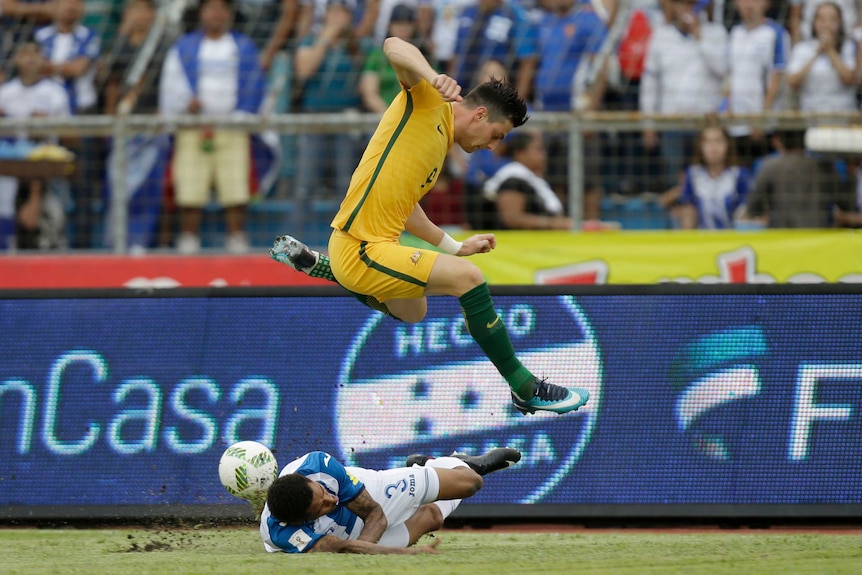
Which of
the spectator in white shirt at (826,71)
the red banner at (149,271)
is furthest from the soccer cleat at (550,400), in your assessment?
the spectator in white shirt at (826,71)

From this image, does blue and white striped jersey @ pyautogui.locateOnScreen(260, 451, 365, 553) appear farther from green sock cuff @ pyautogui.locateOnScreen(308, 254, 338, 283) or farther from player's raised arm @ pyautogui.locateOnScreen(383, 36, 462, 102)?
player's raised arm @ pyautogui.locateOnScreen(383, 36, 462, 102)

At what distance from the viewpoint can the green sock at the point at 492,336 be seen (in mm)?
6840

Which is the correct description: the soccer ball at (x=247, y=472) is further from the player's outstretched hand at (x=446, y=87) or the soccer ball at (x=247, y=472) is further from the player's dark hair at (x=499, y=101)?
the player's outstretched hand at (x=446, y=87)

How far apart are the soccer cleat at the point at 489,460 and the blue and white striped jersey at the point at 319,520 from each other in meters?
0.59

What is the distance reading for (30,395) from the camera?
840 cm

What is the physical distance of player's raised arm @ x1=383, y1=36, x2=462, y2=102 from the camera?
600 centimetres

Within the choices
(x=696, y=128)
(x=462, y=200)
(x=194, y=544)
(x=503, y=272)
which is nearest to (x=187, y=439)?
(x=194, y=544)

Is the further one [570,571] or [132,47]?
[132,47]

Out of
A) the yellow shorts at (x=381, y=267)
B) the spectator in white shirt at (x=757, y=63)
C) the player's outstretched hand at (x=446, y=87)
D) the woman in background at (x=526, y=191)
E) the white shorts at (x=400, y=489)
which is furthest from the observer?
the spectator in white shirt at (x=757, y=63)

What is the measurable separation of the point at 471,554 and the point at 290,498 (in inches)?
39.7

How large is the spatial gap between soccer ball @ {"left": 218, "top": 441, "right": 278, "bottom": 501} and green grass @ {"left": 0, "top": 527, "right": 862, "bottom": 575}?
1.06 ft

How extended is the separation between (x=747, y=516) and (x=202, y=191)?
5.52 m

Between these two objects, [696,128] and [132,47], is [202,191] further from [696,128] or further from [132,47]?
[696,128]

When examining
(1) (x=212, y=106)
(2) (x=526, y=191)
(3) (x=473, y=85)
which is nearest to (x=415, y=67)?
(2) (x=526, y=191)
